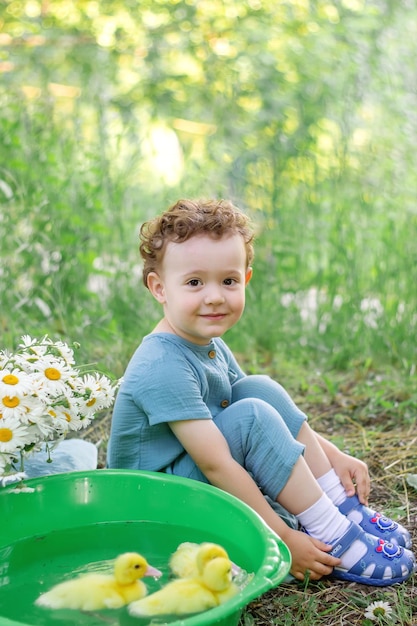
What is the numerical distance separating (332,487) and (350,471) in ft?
0.34

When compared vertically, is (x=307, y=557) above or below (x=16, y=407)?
below

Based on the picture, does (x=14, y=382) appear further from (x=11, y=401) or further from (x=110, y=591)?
(x=110, y=591)

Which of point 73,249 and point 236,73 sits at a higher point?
point 236,73

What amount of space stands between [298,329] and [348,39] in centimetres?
172

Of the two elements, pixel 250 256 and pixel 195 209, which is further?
pixel 250 256

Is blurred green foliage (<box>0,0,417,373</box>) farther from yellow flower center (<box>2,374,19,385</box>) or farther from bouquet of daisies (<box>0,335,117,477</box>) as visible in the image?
yellow flower center (<box>2,374,19,385</box>)

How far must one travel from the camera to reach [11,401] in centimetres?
157

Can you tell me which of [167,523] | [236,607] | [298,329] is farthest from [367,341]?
[236,607]

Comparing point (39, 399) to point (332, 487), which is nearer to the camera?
point (39, 399)

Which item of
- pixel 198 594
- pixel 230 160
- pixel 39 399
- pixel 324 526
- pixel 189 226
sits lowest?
pixel 230 160

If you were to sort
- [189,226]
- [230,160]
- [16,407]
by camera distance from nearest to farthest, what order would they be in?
[16,407] < [189,226] < [230,160]

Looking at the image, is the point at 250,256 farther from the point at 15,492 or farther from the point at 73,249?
the point at 73,249

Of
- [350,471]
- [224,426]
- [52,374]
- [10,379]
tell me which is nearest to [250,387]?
[224,426]

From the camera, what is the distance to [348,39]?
428 cm
